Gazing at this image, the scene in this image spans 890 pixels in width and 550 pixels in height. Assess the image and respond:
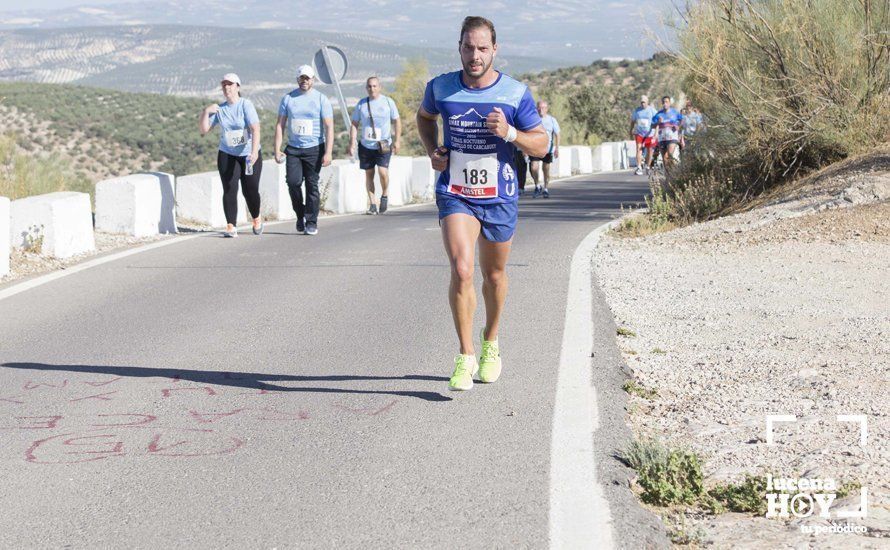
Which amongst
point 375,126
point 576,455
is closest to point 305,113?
point 375,126

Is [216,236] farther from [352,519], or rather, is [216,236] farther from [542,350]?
[352,519]

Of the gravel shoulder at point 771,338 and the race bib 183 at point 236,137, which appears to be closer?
the gravel shoulder at point 771,338

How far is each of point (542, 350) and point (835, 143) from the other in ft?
30.7

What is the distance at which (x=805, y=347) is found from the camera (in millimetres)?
8055

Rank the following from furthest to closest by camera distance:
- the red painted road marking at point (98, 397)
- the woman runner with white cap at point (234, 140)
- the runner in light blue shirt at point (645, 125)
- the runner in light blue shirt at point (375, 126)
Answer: the runner in light blue shirt at point (645, 125) → the runner in light blue shirt at point (375, 126) → the woman runner with white cap at point (234, 140) → the red painted road marking at point (98, 397)

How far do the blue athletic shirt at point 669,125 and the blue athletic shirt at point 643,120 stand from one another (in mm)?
2844

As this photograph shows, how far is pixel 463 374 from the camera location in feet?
22.7

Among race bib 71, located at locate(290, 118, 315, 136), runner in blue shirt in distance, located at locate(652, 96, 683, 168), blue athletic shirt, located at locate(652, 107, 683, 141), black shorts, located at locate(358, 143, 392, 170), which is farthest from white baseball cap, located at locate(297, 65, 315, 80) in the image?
blue athletic shirt, located at locate(652, 107, 683, 141)

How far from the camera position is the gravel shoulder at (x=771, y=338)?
538 cm

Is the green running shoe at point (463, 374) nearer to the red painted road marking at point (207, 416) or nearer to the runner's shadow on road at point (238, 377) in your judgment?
the runner's shadow on road at point (238, 377)

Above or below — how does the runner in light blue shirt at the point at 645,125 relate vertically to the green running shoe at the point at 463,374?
above

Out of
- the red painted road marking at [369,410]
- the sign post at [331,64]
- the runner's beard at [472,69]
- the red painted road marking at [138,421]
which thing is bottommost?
the red painted road marking at [369,410]

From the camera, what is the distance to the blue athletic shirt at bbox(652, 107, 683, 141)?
79.9 ft

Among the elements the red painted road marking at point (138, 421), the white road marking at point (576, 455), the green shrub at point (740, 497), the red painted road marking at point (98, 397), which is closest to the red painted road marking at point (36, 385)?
the red painted road marking at point (98, 397)
